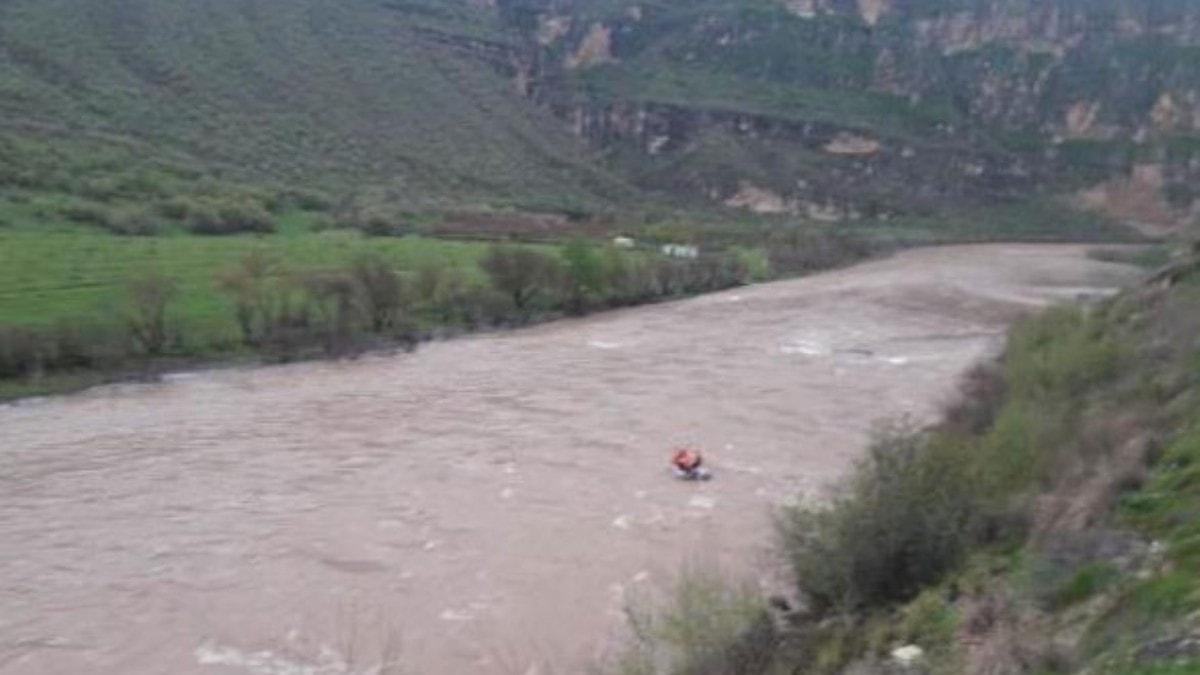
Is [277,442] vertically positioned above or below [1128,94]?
below

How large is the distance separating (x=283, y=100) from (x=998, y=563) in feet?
296

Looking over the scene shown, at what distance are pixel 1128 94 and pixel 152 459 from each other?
5706 inches

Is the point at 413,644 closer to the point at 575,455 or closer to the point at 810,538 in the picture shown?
the point at 810,538

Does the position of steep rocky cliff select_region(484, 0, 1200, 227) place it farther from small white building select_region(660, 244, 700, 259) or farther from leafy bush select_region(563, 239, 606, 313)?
leafy bush select_region(563, 239, 606, 313)

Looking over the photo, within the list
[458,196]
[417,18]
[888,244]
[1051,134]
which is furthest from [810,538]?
[1051,134]

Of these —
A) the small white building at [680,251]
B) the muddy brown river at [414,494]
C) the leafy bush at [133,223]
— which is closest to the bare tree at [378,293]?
the muddy brown river at [414,494]

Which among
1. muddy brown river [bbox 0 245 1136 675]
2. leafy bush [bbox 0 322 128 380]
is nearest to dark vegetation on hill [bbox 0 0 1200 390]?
leafy bush [bbox 0 322 128 380]

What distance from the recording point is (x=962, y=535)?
623 inches

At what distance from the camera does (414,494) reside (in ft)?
83.6

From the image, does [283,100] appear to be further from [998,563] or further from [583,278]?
[998,563]

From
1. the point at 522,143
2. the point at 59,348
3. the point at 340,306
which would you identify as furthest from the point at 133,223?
the point at 522,143

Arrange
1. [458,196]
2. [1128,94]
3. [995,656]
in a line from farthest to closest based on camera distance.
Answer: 1. [1128,94]
2. [458,196]
3. [995,656]

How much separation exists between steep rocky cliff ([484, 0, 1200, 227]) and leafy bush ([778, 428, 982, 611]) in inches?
4408

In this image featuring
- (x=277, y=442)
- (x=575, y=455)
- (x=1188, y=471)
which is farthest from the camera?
(x=277, y=442)
